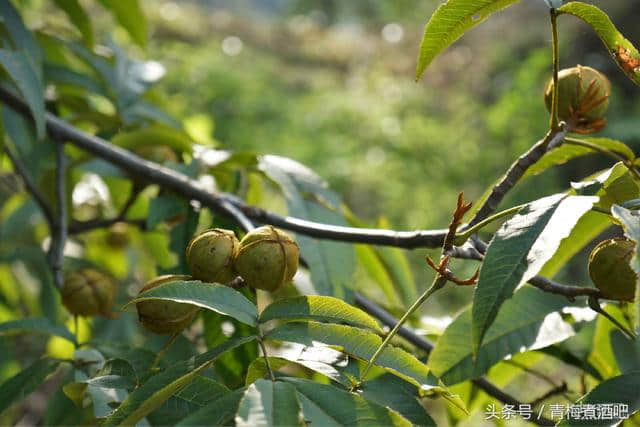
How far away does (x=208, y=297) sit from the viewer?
1.65 feet

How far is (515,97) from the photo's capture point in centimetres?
459

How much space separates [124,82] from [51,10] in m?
5.78

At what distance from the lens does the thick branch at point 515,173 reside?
0.61 metres

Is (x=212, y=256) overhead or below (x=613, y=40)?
below

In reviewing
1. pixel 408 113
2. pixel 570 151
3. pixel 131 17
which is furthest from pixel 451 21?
pixel 408 113

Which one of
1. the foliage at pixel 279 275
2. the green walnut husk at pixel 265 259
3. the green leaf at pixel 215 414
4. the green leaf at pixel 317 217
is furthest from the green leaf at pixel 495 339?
the green leaf at pixel 215 414

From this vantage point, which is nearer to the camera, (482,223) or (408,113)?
(482,223)

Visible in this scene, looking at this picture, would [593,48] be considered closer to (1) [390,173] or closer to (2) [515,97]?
(2) [515,97]

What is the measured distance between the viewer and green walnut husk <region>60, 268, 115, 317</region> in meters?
0.84

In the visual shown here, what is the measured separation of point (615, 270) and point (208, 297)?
32cm

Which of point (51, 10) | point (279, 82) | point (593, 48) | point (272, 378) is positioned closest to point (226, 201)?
point (272, 378)

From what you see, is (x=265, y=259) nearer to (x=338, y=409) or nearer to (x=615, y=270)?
(x=338, y=409)

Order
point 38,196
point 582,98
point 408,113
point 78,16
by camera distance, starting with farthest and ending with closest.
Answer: point 408,113 → point 78,16 → point 38,196 → point 582,98

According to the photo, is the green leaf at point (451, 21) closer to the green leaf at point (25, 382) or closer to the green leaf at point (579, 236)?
the green leaf at point (579, 236)
